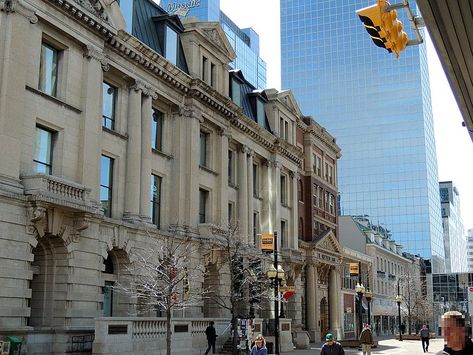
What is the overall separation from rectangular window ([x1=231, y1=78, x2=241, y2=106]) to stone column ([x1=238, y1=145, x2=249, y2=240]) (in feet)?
12.3

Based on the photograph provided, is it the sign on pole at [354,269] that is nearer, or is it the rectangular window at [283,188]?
the sign on pole at [354,269]

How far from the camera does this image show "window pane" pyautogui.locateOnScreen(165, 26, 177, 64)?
39344mm

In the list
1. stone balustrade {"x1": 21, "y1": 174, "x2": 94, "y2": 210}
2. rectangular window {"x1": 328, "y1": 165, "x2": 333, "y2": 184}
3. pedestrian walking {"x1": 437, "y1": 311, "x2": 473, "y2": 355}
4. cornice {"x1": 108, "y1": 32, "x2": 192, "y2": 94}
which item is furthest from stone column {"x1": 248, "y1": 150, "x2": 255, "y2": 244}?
pedestrian walking {"x1": 437, "y1": 311, "x2": 473, "y2": 355}

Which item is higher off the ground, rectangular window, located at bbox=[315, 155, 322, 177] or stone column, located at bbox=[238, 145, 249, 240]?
rectangular window, located at bbox=[315, 155, 322, 177]

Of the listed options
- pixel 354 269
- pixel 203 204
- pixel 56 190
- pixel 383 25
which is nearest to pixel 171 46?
pixel 203 204

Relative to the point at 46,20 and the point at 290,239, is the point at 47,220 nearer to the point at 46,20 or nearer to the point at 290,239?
the point at 46,20

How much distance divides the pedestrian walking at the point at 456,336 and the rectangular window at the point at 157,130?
33.2 meters

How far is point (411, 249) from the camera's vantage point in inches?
5950

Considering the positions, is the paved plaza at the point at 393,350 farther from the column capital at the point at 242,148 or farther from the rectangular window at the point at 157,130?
the rectangular window at the point at 157,130

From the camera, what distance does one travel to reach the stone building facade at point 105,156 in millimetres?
26391

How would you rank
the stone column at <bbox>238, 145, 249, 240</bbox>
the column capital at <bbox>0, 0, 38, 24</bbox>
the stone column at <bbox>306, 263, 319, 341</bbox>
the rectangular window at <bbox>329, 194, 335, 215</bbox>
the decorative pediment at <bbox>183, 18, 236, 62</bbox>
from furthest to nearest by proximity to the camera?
1. the rectangular window at <bbox>329, 194, 335, 215</bbox>
2. the stone column at <bbox>306, 263, 319, 341</bbox>
3. the stone column at <bbox>238, 145, 249, 240</bbox>
4. the decorative pediment at <bbox>183, 18, 236, 62</bbox>
5. the column capital at <bbox>0, 0, 38, 24</bbox>

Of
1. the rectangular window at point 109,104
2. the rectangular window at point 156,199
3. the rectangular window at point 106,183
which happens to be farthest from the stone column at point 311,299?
the rectangular window at point 109,104

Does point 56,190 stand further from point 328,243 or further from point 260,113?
point 328,243

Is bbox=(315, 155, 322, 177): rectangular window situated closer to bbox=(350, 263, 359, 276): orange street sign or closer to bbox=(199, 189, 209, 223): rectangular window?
bbox=(350, 263, 359, 276): orange street sign
